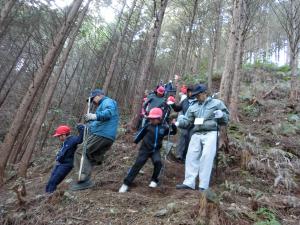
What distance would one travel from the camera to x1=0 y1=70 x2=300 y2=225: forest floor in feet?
15.4

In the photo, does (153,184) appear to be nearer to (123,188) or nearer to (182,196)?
(123,188)

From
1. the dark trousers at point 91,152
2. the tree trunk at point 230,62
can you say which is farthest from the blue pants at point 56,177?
the tree trunk at point 230,62

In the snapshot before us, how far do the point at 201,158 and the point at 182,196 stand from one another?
84 cm

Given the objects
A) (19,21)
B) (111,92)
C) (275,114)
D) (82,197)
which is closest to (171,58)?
(111,92)

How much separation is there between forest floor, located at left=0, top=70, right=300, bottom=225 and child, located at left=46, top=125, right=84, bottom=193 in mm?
307

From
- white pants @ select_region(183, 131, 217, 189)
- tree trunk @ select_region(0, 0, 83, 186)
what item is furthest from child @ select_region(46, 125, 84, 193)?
white pants @ select_region(183, 131, 217, 189)

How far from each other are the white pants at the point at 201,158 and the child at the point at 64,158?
224 centimetres

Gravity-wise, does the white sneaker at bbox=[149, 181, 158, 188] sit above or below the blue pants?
above

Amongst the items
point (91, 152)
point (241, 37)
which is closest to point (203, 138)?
point (91, 152)

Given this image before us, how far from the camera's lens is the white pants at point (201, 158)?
5.89 meters

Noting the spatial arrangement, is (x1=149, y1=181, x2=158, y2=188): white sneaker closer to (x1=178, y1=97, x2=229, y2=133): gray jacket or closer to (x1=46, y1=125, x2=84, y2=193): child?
(x1=178, y1=97, x2=229, y2=133): gray jacket

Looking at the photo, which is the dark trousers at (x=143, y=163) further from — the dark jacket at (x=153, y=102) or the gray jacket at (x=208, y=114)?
the dark jacket at (x=153, y=102)

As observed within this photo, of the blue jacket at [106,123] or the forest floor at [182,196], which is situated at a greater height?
the blue jacket at [106,123]

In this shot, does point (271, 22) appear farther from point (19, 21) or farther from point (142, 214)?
point (142, 214)
